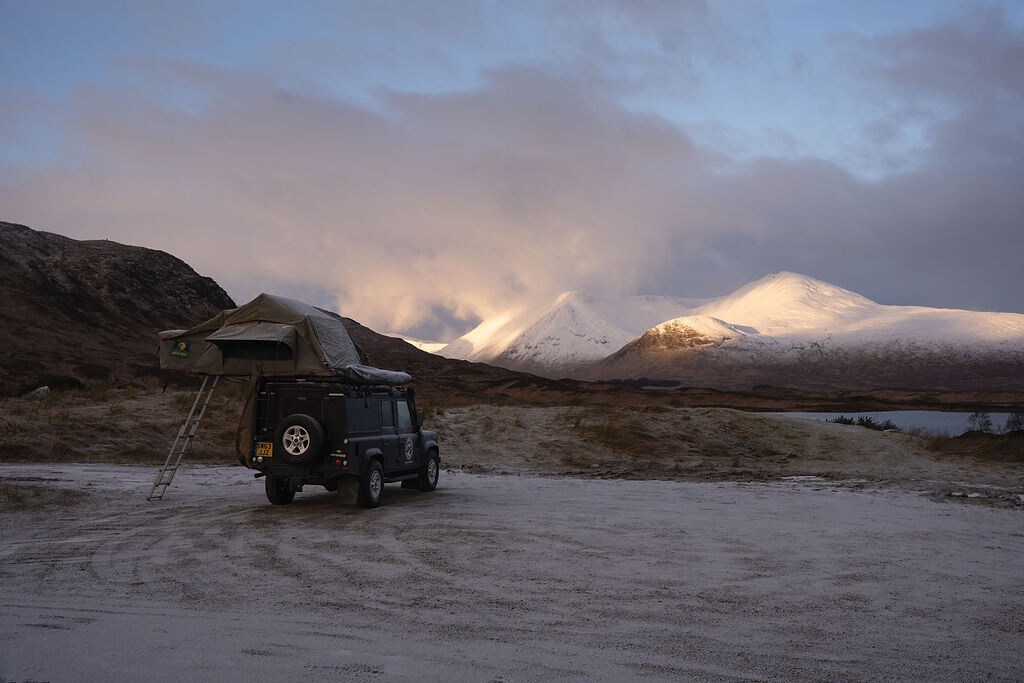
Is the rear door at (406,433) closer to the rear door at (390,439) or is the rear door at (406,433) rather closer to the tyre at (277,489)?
the rear door at (390,439)

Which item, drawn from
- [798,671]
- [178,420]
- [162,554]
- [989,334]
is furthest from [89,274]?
[989,334]

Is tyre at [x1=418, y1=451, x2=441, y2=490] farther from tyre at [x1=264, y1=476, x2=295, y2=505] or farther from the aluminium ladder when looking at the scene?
the aluminium ladder

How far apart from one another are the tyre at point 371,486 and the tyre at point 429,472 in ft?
7.96

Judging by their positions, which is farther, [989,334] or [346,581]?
[989,334]

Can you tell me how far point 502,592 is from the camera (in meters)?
8.02

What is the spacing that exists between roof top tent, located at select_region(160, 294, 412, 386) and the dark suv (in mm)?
323

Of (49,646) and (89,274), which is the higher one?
(89,274)

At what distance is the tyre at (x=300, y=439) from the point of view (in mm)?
12883

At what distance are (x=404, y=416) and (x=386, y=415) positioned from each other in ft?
2.99

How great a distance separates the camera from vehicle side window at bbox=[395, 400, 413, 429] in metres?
15.5

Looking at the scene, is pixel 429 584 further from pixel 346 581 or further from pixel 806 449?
pixel 806 449

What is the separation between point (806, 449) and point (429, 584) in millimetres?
24514

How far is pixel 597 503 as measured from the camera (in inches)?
600

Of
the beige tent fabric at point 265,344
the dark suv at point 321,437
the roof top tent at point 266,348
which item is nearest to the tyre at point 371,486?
the dark suv at point 321,437
